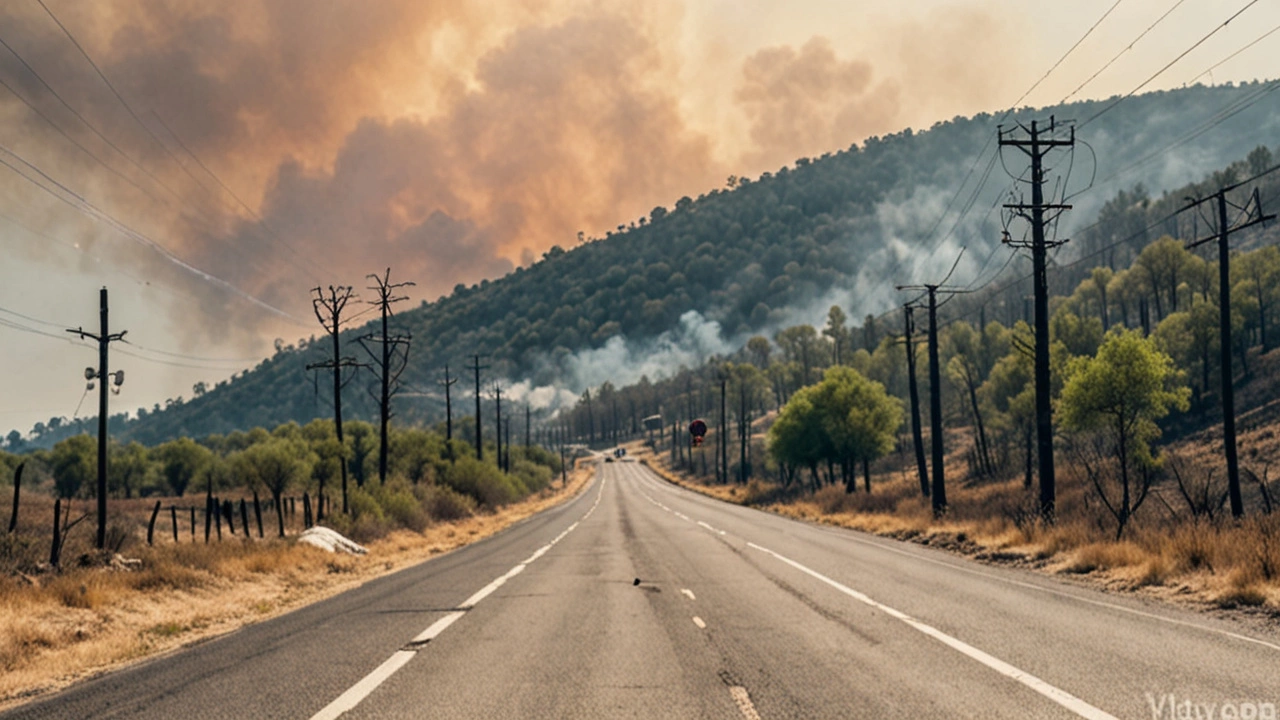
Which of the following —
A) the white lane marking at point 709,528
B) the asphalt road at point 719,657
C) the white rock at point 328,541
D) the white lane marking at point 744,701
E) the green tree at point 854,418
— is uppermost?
the green tree at point 854,418

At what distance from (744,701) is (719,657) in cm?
199

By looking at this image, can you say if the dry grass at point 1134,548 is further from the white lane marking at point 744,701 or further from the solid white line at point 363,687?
the solid white line at point 363,687

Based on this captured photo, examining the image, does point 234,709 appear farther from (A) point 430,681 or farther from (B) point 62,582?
(B) point 62,582

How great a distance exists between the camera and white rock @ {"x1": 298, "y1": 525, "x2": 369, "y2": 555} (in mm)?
26797

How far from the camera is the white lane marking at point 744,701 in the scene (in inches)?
254

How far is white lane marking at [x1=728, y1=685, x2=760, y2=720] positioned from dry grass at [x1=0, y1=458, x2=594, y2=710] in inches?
292

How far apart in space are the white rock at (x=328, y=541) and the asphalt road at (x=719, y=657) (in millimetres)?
11294

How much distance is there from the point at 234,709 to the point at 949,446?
111 metres

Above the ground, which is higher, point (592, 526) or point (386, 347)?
point (386, 347)

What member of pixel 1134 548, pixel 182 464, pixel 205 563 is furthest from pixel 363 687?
pixel 182 464

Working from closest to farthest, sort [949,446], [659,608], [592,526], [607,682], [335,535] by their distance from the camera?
1. [607,682]
2. [659,608]
3. [335,535]
4. [592,526]
5. [949,446]

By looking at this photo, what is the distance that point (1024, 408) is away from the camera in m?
73.1

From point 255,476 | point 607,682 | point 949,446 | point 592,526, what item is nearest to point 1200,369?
point 949,446

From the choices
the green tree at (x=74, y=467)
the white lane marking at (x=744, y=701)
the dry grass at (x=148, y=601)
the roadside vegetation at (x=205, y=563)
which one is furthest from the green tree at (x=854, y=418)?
the green tree at (x=74, y=467)
